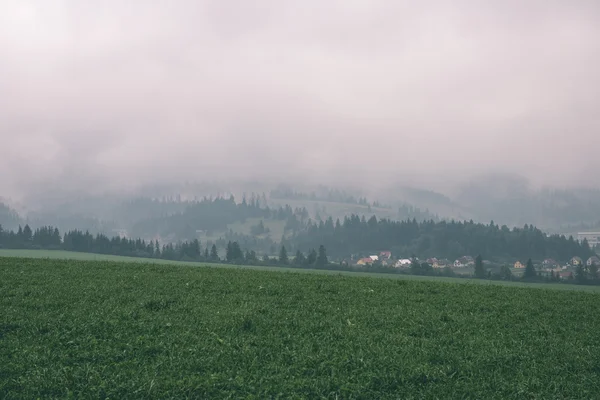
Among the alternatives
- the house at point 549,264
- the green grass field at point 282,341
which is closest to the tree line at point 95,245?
the house at point 549,264

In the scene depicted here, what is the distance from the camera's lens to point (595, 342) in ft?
51.9

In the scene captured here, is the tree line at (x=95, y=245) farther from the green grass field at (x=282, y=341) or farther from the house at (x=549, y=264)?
the green grass field at (x=282, y=341)

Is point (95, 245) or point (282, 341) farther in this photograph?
point (95, 245)

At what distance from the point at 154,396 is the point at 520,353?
11017mm

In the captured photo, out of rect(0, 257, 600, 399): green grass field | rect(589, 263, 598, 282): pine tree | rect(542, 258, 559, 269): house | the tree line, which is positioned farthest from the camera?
rect(542, 258, 559, 269): house

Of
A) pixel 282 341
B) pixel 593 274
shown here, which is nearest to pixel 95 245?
pixel 593 274

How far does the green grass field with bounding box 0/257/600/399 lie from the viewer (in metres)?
11.4

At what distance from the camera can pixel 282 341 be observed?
1454cm

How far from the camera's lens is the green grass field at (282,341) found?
11.4 meters

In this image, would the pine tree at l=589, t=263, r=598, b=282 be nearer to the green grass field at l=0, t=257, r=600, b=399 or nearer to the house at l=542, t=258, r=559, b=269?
the house at l=542, t=258, r=559, b=269

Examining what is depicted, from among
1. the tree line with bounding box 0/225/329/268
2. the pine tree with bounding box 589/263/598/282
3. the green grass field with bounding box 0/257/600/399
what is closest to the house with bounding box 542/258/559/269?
the pine tree with bounding box 589/263/598/282

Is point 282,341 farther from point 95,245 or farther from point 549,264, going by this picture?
point 549,264

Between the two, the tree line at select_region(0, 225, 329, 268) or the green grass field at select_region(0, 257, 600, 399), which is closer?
the green grass field at select_region(0, 257, 600, 399)

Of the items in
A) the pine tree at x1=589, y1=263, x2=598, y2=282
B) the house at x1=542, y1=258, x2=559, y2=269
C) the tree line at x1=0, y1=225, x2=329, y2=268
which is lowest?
the house at x1=542, y1=258, x2=559, y2=269
